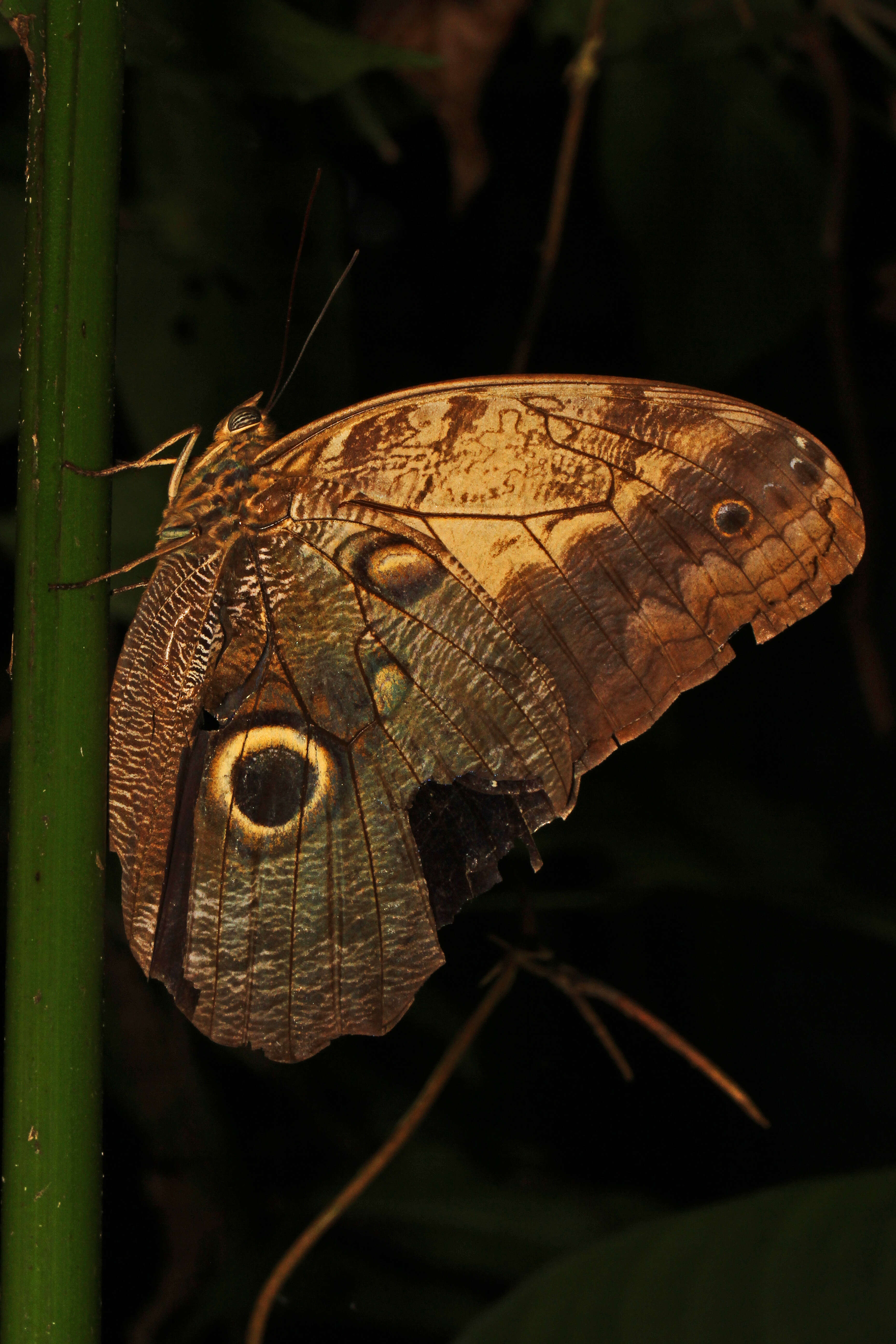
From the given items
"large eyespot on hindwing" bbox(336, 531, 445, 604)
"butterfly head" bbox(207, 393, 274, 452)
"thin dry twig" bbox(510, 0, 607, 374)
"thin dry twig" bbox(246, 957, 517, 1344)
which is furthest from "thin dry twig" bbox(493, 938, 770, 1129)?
"thin dry twig" bbox(510, 0, 607, 374)

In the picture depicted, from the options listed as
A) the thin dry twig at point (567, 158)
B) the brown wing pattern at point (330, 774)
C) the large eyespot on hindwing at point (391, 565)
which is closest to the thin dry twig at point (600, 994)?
the brown wing pattern at point (330, 774)

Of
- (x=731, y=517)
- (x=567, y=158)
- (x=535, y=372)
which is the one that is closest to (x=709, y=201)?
(x=567, y=158)

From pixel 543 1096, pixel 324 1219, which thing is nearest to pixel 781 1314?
pixel 324 1219

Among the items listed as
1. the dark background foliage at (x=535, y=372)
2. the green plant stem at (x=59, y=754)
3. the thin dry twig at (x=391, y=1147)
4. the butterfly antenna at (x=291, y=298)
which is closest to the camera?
the green plant stem at (x=59, y=754)

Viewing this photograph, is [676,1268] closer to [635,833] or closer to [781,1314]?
[781,1314]

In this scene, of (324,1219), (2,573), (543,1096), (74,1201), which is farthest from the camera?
(543,1096)

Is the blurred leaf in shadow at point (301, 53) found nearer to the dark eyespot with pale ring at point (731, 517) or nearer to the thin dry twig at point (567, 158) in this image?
the thin dry twig at point (567, 158)
